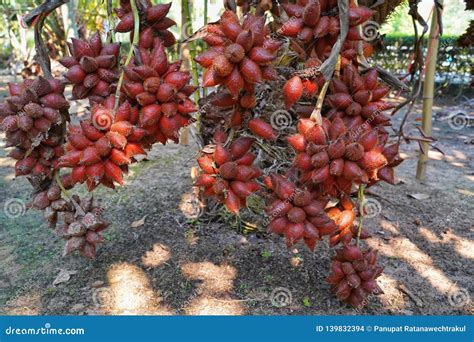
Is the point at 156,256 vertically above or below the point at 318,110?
below

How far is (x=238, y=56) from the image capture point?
2.21 feet

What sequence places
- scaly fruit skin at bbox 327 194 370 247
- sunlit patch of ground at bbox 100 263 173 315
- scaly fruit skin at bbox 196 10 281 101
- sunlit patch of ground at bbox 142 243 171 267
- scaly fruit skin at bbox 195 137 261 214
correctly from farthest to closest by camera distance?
sunlit patch of ground at bbox 142 243 171 267 → sunlit patch of ground at bbox 100 263 173 315 → scaly fruit skin at bbox 327 194 370 247 → scaly fruit skin at bbox 195 137 261 214 → scaly fruit skin at bbox 196 10 281 101

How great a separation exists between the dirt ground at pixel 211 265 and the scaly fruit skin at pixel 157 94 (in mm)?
819

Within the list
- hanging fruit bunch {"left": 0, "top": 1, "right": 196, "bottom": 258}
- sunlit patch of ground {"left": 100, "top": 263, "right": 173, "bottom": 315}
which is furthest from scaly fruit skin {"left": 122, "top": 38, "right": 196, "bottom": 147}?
sunlit patch of ground {"left": 100, "top": 263, "right": 173, "bottom": 315}

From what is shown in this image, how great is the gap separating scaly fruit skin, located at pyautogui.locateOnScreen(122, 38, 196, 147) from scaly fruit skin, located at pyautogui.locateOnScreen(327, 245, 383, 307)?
540 mm

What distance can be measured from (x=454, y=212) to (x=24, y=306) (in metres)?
1.89

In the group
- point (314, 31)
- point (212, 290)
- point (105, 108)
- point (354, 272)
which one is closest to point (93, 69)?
point (105, 108)

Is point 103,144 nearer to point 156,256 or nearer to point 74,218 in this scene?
point 74,218

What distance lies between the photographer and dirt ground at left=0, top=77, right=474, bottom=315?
4.63 ft

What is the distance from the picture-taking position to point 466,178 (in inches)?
102

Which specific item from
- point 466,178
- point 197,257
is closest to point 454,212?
point 466,178

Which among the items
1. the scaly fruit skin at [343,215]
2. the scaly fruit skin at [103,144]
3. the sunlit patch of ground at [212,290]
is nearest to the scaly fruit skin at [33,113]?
the scaly fruit skin at [103,144]

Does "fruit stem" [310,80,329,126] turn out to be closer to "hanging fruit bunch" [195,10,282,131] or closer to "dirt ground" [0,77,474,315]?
"hanging fruit bunch" [195,10,282,131]

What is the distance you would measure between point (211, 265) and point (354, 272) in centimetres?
65
